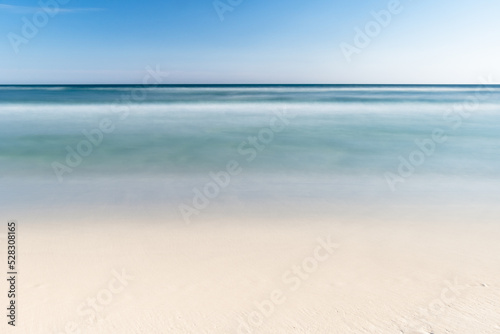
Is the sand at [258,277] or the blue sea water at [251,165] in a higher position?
the blue sea water at [251,165]

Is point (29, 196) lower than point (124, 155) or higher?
lower

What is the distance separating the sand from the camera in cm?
293

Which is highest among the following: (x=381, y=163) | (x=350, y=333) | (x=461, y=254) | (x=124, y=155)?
(x=124, y=155)

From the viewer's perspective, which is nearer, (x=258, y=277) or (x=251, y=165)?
(x=258, y=277)

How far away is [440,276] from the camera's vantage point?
11.8 feet

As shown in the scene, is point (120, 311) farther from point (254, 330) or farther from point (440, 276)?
point (440, 276)

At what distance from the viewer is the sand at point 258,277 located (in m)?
2.93

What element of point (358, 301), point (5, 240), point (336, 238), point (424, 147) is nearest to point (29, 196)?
point (5, 240)

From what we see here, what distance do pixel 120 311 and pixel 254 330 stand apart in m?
1.07

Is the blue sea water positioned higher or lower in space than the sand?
higher

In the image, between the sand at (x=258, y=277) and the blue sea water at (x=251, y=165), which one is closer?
the sand at (x=258, y=277)

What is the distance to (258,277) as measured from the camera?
3607mm

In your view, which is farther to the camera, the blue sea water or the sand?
the blue sea water

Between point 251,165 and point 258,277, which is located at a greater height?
point 251,165
